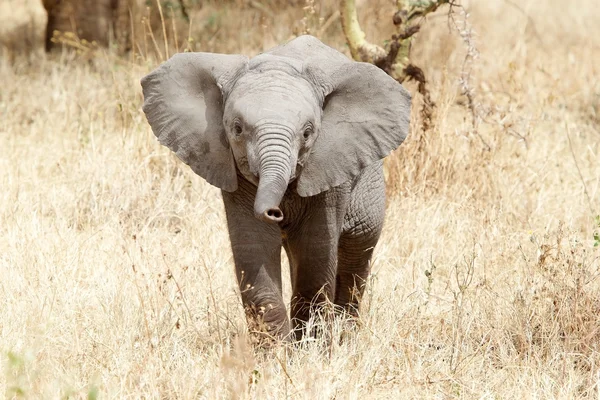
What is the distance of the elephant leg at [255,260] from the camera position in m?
4.58

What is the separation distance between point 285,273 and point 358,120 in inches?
65.1

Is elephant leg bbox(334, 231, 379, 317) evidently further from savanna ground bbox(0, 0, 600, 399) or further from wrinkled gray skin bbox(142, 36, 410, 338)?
wrinkled gray skin bbox(142, 36, 410, 338)

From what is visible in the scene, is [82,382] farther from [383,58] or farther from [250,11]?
[250,11]

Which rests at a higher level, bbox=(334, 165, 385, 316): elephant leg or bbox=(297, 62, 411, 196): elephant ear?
bbox=(297, 62, 411, 196): elephant ear

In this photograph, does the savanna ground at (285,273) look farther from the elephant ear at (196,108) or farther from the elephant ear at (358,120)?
the elephant ear at (358,120)

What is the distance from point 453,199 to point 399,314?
6.64ft

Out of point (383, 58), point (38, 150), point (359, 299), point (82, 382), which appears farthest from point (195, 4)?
point (82, 382)

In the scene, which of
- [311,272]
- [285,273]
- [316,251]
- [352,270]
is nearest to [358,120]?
[316,251]

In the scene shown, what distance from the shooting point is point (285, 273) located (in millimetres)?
6059

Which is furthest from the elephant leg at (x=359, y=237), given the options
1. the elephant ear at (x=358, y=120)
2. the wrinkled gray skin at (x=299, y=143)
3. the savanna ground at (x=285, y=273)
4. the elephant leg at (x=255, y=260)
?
the elephant leg at (x=255, y=260)

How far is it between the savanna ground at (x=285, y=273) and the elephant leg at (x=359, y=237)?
0.12 m

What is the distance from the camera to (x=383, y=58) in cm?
700

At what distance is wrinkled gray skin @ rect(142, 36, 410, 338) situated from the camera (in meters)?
4.43

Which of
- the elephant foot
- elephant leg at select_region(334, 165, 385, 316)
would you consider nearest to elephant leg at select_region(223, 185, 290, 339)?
the elephant foot
